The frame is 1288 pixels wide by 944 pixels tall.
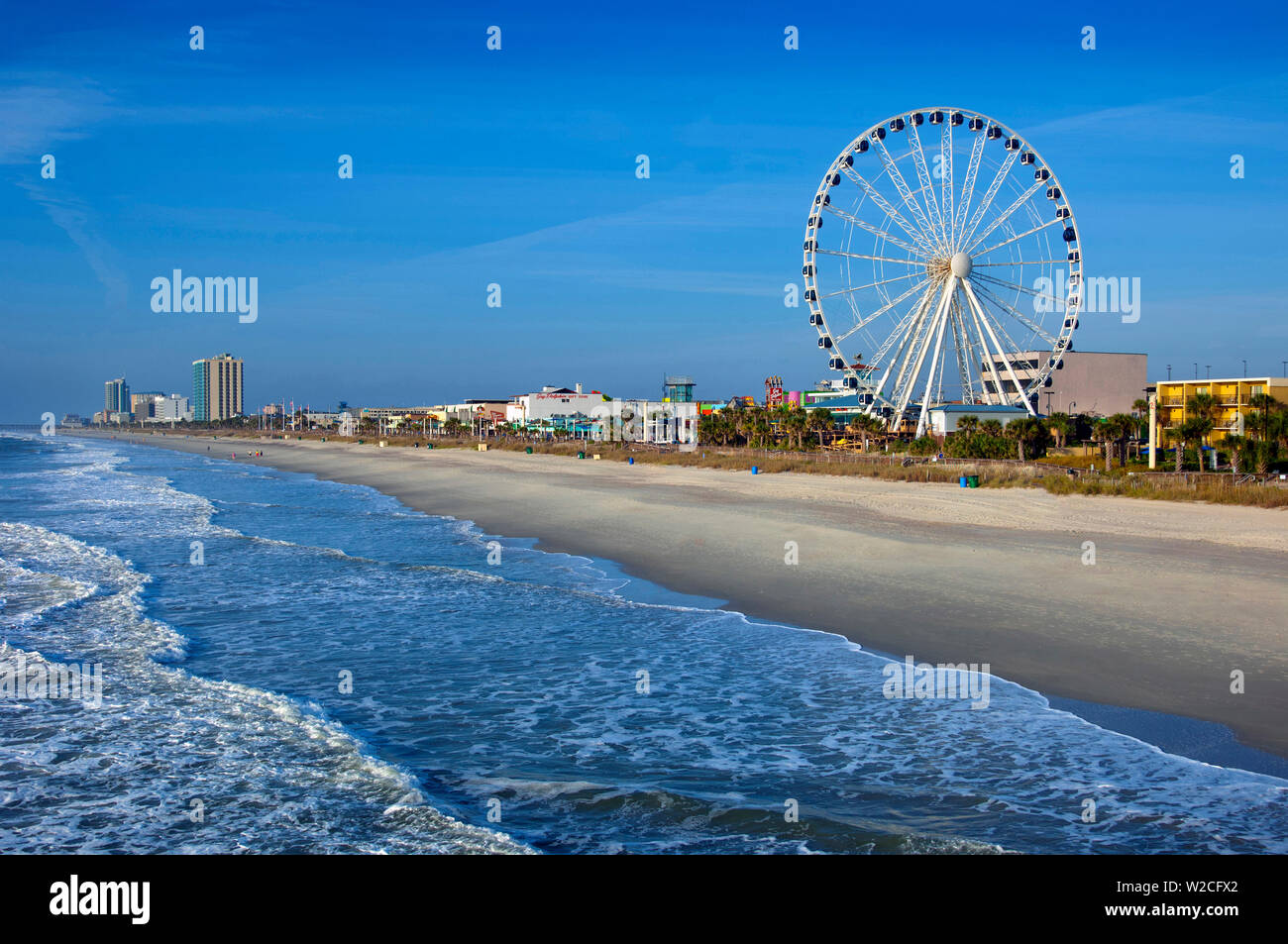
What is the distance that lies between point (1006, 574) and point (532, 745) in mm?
9999

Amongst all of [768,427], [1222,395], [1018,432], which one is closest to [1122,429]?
[1018,432]

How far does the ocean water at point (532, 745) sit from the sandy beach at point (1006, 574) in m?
1.04

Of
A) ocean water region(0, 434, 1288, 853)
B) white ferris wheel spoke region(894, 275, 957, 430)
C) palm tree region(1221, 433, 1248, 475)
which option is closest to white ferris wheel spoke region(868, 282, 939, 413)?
white ferris wheel spoke region(894, 275, 957, 430)

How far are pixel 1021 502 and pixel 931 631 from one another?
16.0 metres

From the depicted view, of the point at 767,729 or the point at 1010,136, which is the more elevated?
the point at 1010,136

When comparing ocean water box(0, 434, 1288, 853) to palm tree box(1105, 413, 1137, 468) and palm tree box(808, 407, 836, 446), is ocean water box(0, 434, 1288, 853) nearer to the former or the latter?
palm tree box(1105, 413, 1137, 468)

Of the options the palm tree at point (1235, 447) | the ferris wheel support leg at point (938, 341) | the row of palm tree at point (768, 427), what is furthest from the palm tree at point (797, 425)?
the palm tree at point (1235, 447)

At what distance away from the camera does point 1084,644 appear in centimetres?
1038

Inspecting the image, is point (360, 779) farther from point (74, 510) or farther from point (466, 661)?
point (74, 510)

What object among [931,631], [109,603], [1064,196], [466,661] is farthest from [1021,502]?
[1064,196]

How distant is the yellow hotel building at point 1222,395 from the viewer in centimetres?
5244

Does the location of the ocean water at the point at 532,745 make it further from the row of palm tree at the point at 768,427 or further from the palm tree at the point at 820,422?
the palm tree at the point at 820,422

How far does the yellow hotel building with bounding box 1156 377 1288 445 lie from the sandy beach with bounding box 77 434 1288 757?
101ft
